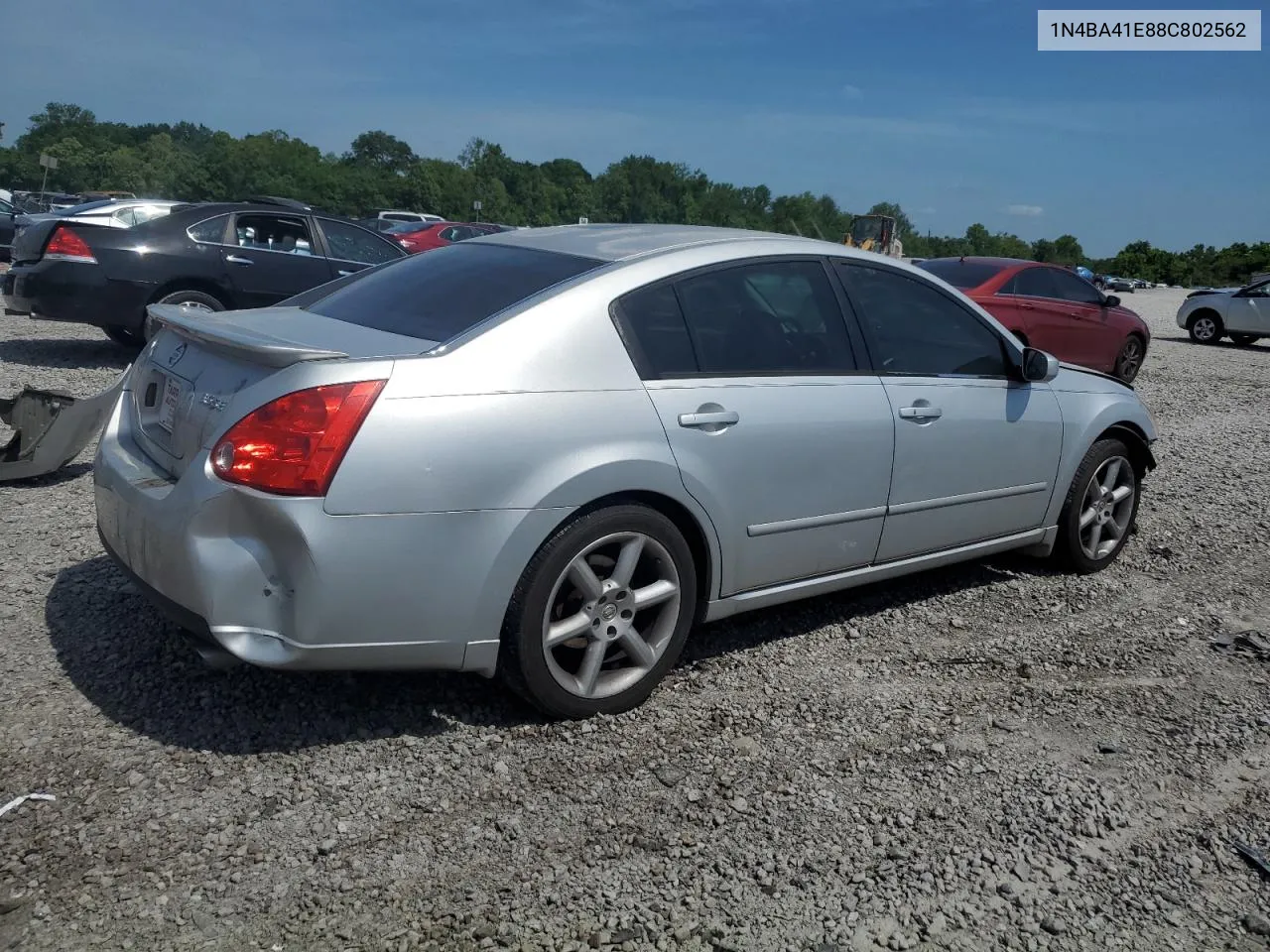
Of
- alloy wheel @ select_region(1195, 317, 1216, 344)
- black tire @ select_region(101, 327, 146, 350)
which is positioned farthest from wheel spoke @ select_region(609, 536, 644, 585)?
alloy wheel @ select_region(1195, 317, 1216, 344)

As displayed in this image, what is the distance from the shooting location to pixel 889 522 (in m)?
4.34

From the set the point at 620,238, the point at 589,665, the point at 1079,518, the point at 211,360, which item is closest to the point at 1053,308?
the point at 1079,518

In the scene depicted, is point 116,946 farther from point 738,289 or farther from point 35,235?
point 35,235

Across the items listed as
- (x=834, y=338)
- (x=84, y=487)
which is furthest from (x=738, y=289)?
(x=84, y=487)

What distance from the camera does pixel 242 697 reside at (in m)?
3.59

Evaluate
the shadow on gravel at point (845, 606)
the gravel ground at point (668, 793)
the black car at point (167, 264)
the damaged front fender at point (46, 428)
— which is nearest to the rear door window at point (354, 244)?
the black car at point (167, 264)

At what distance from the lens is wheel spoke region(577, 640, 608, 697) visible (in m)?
3.54

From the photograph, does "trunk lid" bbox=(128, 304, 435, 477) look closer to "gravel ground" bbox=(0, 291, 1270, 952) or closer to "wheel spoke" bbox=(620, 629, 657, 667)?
"gravel ground" bbox=(0, 291, 1270, 952)

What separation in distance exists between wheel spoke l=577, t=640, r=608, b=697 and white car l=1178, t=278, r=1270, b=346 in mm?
22169

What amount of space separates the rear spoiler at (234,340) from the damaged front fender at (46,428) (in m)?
2.13

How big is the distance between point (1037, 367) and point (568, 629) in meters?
2.57

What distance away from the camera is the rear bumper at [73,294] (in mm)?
9469

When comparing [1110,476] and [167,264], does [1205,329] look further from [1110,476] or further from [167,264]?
[167,264]

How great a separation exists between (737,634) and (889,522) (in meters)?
0.75
